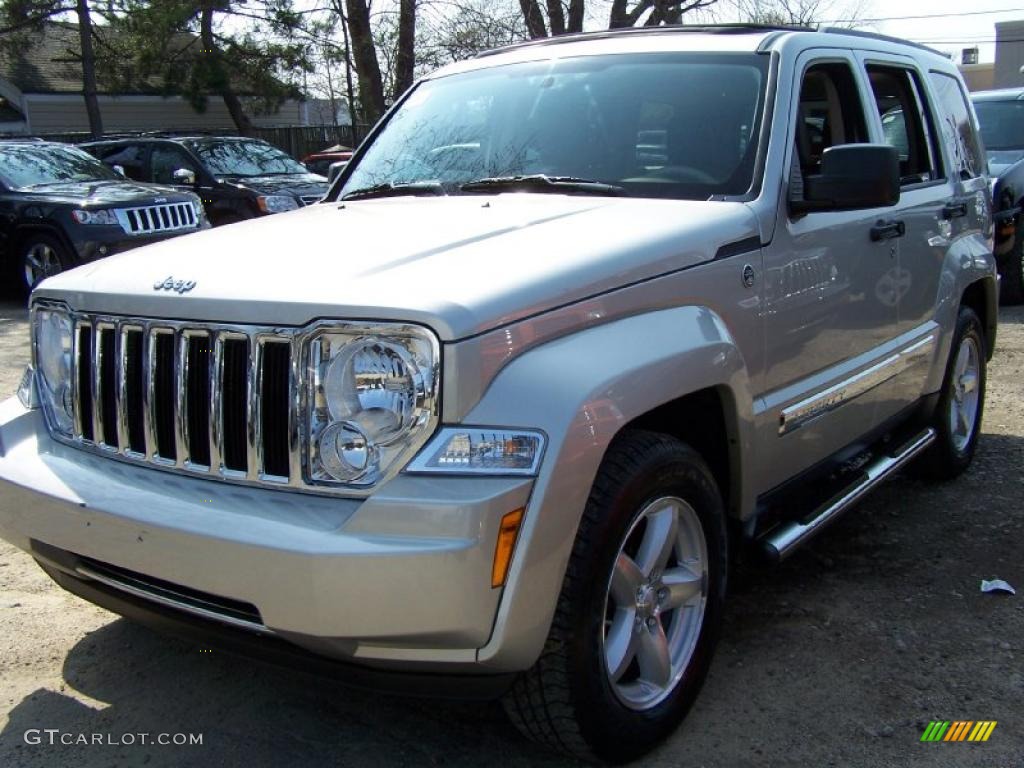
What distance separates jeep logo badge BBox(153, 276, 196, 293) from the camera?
263 cm

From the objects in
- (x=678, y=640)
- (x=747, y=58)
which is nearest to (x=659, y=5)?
(x=747, y=58)

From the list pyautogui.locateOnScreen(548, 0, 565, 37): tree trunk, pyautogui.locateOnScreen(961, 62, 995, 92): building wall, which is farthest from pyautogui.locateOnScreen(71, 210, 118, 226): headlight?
pyautogui.locateOnScreen(961, 62, 995, 92): building wall

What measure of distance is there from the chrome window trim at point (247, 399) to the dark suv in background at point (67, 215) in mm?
8253

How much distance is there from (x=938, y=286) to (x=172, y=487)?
330 centimetres

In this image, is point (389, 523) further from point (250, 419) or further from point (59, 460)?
point (59, 460)

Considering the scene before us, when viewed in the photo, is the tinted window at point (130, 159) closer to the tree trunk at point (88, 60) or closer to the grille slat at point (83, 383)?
the tree trunk at point (88, 60)

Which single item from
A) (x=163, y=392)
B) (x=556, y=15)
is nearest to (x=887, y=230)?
(x=163, y=392)

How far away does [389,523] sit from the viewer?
2.24 meters

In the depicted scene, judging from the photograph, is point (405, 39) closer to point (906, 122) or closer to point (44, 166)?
point (44, 166)

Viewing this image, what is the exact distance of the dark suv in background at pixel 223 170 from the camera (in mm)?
13031

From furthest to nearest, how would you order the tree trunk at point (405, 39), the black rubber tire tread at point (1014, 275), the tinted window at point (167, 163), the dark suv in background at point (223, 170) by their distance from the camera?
the tree trunk at point (405, 39)
the tinted window at point (167, 163)
the dark suv in background at point (223, 170)
the black rubber tire tread at point (1014, 275)

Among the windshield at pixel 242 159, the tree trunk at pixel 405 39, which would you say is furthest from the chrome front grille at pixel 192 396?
the tree trunk at pixel 405 39

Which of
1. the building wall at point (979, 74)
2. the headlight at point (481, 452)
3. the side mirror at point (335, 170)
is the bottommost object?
the headlight at point (481, 452)

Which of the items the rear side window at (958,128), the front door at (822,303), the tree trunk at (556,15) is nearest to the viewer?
the front door at (822,303)
